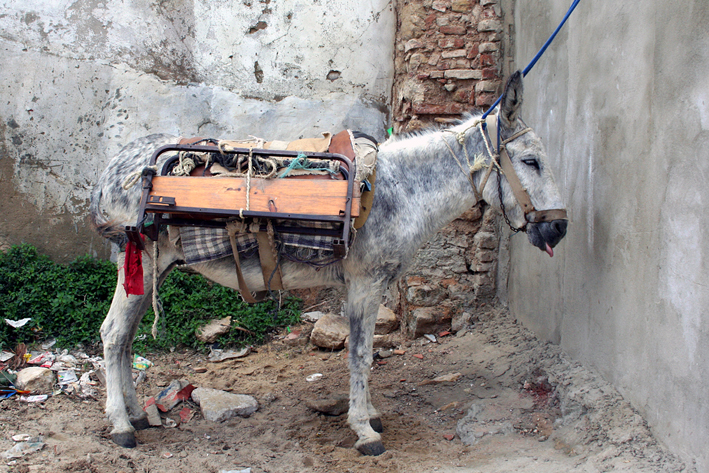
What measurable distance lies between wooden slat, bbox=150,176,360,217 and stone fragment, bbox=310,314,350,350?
2.17 m

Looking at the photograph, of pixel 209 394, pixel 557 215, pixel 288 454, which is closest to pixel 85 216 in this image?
pixel 209 394

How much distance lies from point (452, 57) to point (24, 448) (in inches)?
174

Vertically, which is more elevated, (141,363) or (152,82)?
(152,82)

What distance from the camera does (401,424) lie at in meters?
3.44

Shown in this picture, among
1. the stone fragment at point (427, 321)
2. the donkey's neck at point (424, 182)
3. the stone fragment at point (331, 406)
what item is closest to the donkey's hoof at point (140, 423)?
the stone fragment at point (331, 406)

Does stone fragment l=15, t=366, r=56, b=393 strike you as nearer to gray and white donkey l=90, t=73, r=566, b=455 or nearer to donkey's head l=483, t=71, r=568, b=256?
gray and white donkey l=90, t=73, r=566, b=455

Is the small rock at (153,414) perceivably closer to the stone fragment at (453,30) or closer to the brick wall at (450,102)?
the brick wall at (450,102)

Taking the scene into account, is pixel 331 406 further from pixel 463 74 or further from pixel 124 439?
pixel 463 74

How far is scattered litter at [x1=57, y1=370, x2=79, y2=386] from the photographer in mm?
3752

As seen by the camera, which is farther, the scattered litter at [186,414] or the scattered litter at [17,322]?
the scattered litter at [17,322]

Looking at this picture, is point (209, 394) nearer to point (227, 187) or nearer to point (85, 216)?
point (227, 187)

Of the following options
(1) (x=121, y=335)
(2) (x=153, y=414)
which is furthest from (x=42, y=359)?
(1) (x=121, y=335)

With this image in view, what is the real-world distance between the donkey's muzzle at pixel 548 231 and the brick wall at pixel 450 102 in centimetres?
191

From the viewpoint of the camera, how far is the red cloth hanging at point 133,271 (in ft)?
9.49
